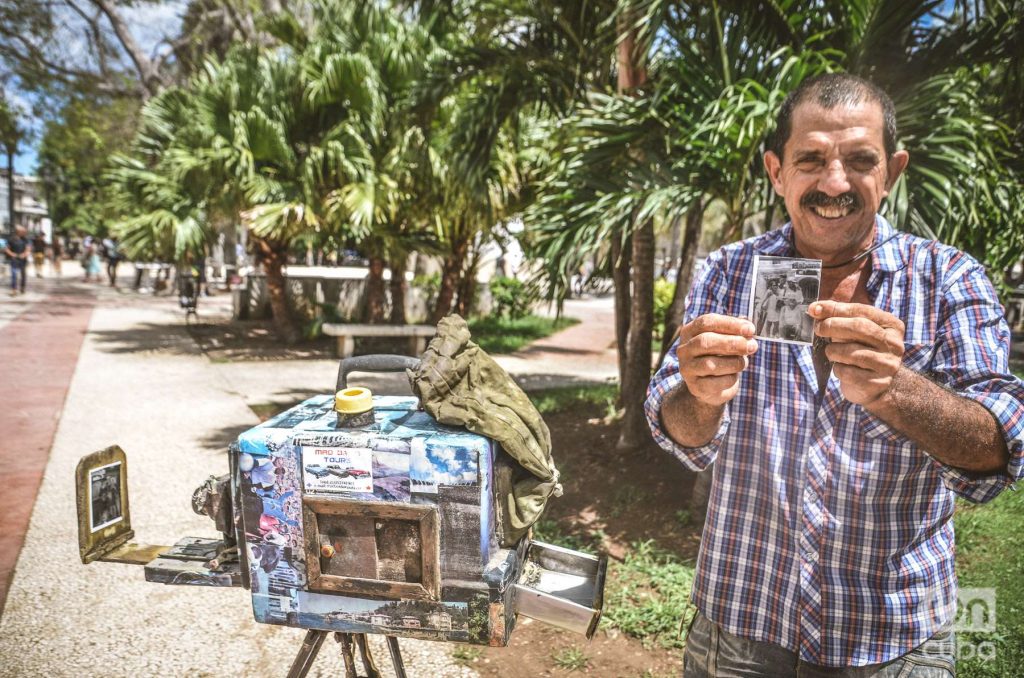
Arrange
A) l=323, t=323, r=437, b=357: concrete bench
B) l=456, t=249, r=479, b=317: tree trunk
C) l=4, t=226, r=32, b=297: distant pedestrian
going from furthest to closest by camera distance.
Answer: l=4, t=226, r=32, b=297: distant pedestrian
l=456, t=249, r=479, b=317: tree trunk
l=323, t=323, r=437, b=357: concrete bench

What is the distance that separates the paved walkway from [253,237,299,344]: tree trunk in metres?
1.48

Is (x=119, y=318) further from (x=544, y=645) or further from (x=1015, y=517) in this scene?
(x=1015, y=517)

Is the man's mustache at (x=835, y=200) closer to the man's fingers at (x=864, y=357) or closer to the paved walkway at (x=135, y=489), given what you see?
the man's fingers at (x=864, y=357)

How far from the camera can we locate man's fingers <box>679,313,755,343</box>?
1.17 m

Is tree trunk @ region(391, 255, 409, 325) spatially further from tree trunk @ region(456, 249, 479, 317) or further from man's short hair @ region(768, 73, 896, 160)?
man's short hair @ region(768, 73, 896, 160)

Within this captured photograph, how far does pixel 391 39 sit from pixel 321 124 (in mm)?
1646

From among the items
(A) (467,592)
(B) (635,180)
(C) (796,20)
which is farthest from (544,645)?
(C) (796,20)

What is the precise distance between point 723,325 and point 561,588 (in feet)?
2.63

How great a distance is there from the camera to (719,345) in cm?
118

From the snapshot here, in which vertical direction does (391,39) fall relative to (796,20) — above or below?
above

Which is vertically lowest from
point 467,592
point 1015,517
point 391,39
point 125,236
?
point 1015,517

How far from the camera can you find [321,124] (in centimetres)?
950

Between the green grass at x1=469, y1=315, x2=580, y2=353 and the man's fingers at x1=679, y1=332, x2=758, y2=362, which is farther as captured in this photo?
the green grass at x1=469, y1=315, x2=580, y2=353

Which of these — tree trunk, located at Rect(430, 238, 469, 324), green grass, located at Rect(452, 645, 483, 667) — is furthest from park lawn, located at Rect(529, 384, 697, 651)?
tree trunk, located at Rect(430, 238, 469, 324)
